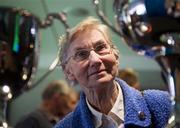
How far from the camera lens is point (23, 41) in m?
0.55

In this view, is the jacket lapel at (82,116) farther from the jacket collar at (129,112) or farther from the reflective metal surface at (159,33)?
the reflective metal surface at (159,33)

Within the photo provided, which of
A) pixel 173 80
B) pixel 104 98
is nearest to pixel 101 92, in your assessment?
pixel 104 98

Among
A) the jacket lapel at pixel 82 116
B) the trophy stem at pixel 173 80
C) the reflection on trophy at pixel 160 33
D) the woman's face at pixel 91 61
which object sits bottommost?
the jacket lapel at pixel 82 116

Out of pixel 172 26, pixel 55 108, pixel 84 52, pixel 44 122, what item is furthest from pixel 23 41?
pixel 55 108

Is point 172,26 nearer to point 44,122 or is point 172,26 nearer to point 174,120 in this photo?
point 174,120

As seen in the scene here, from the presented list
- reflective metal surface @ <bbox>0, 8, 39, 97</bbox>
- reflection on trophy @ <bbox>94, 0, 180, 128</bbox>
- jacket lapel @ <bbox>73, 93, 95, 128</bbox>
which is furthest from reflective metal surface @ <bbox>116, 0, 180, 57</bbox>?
jacket lapel @ <bbox>73, 93, 95, 128</bbox>

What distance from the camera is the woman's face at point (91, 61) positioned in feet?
2.12

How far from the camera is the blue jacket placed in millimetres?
646

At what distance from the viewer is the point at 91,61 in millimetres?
644

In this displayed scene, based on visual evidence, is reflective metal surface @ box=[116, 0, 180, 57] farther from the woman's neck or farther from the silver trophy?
the woman's neck

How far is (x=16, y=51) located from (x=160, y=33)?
0.23 meters

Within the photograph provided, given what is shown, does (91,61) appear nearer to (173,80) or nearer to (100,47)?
(100,47)

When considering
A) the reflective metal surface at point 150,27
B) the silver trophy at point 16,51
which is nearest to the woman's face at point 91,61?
the silver trophy at point 16,51

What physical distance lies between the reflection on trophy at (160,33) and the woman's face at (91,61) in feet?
0.84
